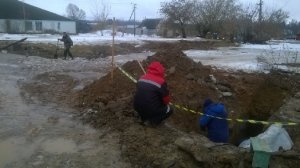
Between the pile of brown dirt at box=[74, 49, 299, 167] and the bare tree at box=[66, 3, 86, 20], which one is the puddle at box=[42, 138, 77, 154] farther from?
the bare tree at box=[66, 3, 86, 20]

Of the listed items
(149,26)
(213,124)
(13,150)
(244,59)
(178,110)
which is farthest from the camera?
(149,26)

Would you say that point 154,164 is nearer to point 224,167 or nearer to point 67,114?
point 224,167

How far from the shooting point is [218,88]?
41.7 feet

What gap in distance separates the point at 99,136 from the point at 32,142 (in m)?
1.32

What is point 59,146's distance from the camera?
23.4 ft

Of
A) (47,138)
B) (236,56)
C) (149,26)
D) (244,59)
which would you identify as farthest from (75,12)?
(47,138)

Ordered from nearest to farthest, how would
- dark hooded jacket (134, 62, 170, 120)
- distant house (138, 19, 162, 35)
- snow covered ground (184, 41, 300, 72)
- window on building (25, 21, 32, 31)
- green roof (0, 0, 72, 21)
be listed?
dark hooded jacket (134, 62, 170, 120)
snow covered ground (184, 41, 300, 72)
green roof (0, 0, 72, 21)
window on building (25, 21, 32, 31)
distant house (138, 19, 162, 35)

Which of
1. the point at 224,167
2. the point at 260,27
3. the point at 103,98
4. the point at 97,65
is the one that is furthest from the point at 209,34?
the point at 224,167

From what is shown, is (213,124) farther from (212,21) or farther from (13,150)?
(212,21)

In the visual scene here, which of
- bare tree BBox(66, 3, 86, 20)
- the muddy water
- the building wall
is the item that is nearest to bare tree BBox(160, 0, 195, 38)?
the building wall

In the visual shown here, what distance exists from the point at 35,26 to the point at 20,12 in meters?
2.95

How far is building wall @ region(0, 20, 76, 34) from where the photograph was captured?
53.2m

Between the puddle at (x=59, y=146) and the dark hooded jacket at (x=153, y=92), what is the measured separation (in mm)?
1530

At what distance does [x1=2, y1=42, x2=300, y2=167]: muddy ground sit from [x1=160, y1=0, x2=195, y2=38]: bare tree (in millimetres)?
38495
